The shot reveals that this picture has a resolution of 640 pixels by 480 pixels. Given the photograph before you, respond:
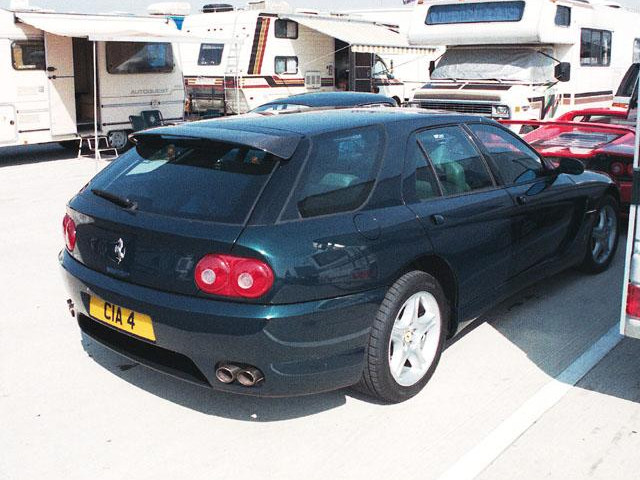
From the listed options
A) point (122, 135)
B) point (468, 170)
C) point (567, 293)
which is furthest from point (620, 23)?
point (468, 170)

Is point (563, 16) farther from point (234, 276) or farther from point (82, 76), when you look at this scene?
point (234, 276)

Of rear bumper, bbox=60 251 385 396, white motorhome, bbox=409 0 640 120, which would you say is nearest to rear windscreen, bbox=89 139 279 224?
rear bumper, bbox=60 251 385 396

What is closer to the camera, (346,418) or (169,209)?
(169,209)

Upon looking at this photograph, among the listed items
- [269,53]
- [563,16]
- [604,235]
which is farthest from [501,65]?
[604,235]

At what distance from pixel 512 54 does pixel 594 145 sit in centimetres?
590

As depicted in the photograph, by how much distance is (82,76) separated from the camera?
1588 centimetres

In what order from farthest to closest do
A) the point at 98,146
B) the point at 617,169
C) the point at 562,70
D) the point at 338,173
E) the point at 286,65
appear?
the point at 286,65 → the point at 98,146 → the point at 562,70 → the point at 617,169 → the point at 338,173

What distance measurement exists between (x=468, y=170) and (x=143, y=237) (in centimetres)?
205

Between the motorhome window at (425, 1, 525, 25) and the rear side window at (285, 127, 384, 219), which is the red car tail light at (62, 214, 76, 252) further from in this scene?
the motorhome window at (425, 1, 525, 25)

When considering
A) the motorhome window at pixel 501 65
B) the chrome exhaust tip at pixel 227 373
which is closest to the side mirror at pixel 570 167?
the chrome exhaust tip at pixel 227 373

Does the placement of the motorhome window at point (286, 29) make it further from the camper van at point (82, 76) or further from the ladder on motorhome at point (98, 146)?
the ladder on motorhome at point (98, 146)

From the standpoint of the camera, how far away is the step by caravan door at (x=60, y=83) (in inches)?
530

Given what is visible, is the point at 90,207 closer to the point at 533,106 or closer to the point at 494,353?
the point at 494,353

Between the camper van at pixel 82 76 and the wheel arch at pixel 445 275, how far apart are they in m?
8.77
